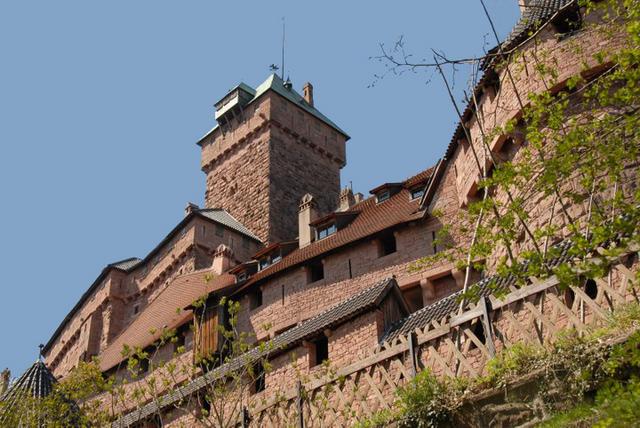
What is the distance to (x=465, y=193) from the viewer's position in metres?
22.8

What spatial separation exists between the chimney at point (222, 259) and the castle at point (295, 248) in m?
0.07

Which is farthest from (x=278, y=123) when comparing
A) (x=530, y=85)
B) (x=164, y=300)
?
(x=530, y=85)

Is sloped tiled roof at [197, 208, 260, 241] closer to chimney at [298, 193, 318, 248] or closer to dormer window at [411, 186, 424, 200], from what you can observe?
chimney at [298, 193, 318, 248]

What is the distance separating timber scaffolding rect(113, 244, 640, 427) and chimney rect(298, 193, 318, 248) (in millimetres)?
14918

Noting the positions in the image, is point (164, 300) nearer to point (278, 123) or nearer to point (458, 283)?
point (278, 123)

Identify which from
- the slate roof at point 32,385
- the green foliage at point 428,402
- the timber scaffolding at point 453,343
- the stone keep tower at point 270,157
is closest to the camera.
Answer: the green foliage at point 428,402

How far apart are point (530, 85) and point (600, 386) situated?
11051 mm

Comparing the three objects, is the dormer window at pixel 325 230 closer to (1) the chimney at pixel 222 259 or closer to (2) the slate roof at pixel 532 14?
(1) the chimney at pixel 222 259

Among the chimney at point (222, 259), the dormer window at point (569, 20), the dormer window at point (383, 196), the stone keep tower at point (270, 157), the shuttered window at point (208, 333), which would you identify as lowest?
the shuttered window at point (208, 333)

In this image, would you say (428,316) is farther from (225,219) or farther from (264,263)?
(225,219)

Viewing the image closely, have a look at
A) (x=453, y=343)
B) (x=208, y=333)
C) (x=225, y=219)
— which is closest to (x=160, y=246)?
(x=225, y=219)

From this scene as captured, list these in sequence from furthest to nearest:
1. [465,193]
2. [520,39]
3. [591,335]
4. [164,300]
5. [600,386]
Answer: [164,300], [465,193], [520,39], [591,335], [600,386]

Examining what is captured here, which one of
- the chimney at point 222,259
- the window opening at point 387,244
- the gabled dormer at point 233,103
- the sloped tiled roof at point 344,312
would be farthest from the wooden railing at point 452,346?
the gabled dormer at point 233,103

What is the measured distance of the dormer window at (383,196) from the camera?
29453mm
